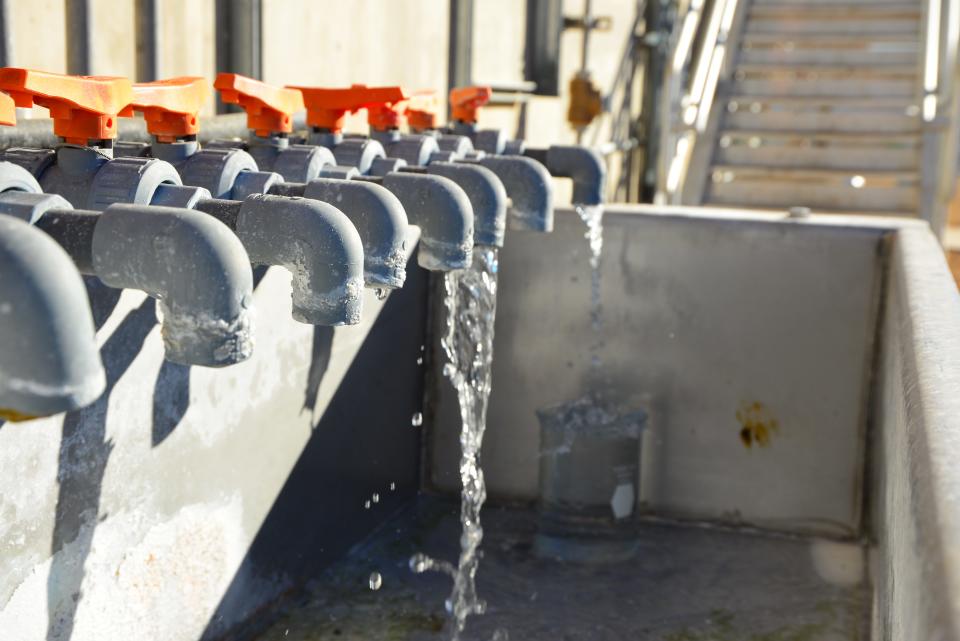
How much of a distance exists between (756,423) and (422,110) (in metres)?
1.32

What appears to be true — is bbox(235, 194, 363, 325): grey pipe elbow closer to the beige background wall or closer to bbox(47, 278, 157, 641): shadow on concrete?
bbox(47, 278, 157, 641): shadow on concrete

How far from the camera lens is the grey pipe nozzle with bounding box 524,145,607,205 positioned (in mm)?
2375

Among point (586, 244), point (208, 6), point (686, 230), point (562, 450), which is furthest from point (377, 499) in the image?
point (208, 6)

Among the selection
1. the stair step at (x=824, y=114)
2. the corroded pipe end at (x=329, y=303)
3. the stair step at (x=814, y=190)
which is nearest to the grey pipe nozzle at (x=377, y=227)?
the corroded pipe end at (x=329, y=303)

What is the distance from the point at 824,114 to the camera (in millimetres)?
6918

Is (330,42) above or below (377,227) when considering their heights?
above

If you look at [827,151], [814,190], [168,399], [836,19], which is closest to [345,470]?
[168,399]

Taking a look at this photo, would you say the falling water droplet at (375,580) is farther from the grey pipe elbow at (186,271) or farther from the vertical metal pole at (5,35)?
the grey pipe elbow at (186,271)

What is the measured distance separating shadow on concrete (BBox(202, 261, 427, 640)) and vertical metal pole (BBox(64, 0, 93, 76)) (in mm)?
766

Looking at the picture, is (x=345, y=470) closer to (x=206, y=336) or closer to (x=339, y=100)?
(x=339, y=100)

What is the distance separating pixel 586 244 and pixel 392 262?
1.78 meters

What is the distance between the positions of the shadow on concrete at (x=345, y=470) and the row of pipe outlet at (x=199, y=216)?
0.80 m

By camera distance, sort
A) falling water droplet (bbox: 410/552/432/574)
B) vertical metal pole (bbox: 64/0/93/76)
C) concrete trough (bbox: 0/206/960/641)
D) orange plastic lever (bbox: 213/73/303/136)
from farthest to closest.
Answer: falling water droplet (bbox: 410/552/432/574) < vertical metal pole (bbox: 64/0/93/76) < concrete trough (bbox: 0/206/960/641) < orange plastic lever (bbox: 213/73/303/136)

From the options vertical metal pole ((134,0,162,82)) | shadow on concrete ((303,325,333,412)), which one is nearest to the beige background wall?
vertical metal pole ((134,0,162,82))
